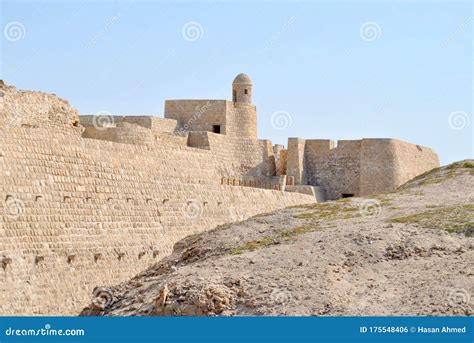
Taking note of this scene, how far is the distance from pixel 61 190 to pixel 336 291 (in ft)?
21.4

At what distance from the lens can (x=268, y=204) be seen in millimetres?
28328

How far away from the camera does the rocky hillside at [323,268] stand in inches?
579

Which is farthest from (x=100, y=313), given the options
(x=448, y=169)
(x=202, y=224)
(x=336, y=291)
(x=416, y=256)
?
(x=448, y=169)

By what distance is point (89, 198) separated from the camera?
64.7 ft

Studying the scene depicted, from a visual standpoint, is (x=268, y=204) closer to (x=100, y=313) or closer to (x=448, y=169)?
(x=448, y=169)
